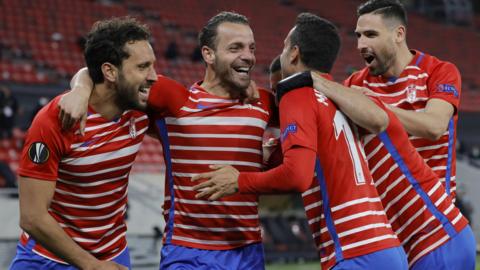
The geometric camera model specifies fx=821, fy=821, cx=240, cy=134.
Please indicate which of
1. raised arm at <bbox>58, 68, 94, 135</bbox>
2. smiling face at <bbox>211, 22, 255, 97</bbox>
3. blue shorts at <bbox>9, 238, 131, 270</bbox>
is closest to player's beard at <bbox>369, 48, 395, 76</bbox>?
smiling face at <bbox>211, 22, 255, 97</bbox>

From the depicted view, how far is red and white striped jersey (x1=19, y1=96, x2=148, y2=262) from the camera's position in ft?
12.5

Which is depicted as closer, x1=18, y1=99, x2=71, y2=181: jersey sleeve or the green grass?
x1=18, y1=99, x2=71, y2=181: jersey sleeve

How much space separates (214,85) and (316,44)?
0.71 meters

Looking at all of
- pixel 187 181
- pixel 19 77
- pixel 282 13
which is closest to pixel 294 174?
pixel 187 181

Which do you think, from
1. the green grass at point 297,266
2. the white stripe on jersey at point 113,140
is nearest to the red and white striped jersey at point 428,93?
the white stripe on jersey at point 113,140

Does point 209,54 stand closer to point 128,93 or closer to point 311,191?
point 128,93

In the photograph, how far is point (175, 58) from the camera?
2031cm

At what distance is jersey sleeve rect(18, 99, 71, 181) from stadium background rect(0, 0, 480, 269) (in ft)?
23.1

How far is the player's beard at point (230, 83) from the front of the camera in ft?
13.3

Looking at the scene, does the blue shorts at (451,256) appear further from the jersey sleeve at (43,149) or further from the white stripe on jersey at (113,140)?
the jersey sleeve at (43,149)

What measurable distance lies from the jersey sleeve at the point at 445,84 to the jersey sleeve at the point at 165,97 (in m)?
1.38

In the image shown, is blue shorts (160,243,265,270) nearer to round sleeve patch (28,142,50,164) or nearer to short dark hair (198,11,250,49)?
round sleeve patch (28,142,50,164)

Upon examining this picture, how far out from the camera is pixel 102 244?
406cm

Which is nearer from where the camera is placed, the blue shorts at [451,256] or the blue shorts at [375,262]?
the blue shorts at [375,262]
